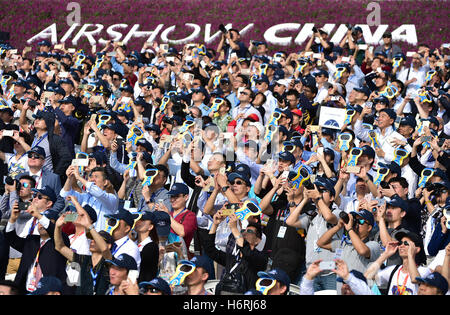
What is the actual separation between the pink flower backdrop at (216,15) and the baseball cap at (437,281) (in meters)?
19.8

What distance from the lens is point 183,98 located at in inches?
639

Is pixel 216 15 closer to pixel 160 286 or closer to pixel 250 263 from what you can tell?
pixel 250 263

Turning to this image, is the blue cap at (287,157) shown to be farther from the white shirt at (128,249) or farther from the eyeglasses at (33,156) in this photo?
the eyeglasses at (33,156)

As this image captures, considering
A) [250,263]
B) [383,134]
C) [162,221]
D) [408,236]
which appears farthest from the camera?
[383,134]

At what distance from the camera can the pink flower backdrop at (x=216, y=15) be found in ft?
92.3

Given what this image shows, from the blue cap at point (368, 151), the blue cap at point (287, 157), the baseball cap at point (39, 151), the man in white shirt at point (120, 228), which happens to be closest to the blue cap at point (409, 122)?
the blue cap at point (368, 151)

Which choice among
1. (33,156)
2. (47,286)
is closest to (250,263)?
(47,286)

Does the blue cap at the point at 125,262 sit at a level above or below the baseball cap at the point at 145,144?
below

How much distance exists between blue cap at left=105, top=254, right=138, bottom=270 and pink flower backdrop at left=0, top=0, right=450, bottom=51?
20.0 m

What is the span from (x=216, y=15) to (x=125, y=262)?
76.3ft

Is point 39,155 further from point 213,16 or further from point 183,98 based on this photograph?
point 213,16

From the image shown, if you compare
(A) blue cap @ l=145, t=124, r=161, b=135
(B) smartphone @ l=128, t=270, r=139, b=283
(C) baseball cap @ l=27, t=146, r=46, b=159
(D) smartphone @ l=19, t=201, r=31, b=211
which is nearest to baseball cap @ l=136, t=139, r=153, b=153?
(A) blue cap @ l=145, t=124, r=161, b=135

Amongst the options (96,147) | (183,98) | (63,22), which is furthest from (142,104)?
(63,22)

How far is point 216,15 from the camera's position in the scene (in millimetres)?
30719
